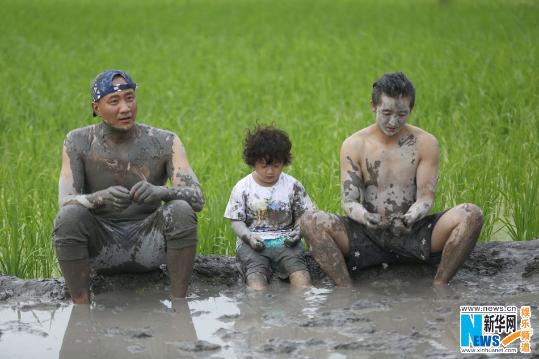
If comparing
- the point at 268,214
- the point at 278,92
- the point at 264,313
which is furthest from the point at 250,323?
the point at 278,92

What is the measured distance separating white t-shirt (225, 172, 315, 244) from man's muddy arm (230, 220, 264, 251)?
4 cm

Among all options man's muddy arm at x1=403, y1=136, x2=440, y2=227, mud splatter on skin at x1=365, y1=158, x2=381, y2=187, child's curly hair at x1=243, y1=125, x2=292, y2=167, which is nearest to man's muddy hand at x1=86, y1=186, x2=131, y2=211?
child's curly hair at x1=243, y1=125, x2=292, y2=167

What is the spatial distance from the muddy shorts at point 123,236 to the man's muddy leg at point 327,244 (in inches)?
24.8

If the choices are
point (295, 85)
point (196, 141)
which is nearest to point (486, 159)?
point (196, 141)

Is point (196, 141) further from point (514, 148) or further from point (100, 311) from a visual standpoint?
point (100, 311)

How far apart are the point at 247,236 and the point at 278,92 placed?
596cm

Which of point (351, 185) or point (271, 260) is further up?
point (351, 185)

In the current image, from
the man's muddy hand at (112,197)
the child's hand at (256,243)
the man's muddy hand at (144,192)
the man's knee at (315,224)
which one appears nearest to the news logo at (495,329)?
the man's knee at (315,224)

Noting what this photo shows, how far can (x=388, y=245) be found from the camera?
4855mm

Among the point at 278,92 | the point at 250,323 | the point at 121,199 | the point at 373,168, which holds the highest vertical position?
the point at 278,92

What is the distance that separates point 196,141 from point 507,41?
6521mm

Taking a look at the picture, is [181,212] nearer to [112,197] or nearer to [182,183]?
[182,183]

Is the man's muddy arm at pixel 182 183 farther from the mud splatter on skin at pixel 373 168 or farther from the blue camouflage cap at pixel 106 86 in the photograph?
the mud splatter on skin at pixel 373 168

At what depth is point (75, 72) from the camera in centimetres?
1203
